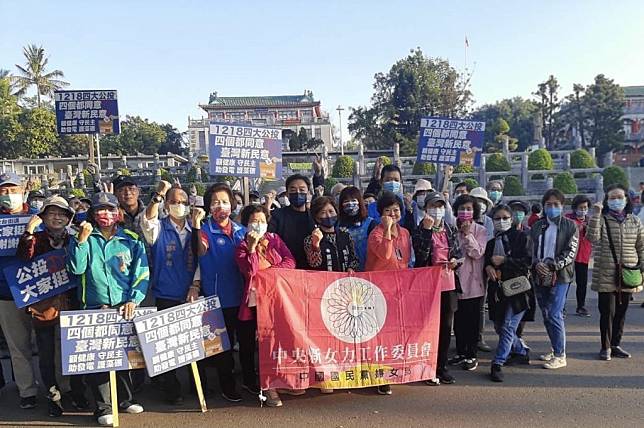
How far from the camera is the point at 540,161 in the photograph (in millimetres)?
20484

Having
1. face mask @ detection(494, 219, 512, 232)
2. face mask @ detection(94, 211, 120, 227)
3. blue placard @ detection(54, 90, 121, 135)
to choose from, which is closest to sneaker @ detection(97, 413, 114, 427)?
face mask @ detection(94, 211, 120, 227)

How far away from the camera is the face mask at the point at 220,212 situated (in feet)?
13.2

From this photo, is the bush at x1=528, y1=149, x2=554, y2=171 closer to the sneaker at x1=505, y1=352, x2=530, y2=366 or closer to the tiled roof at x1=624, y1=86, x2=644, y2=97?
the sneaker at x1=505, y1=352, x2=530, y2=366

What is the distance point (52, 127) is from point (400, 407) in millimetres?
42433

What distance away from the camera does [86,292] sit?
3672 mm

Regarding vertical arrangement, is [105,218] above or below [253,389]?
above

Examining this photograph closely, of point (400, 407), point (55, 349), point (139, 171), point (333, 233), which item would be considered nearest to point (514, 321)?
point (400, 407)

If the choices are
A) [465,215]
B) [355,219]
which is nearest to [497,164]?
[465,215]

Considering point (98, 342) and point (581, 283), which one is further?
point (581, 283)

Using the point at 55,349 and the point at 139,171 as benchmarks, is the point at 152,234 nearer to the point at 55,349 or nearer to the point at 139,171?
the point at 55,349

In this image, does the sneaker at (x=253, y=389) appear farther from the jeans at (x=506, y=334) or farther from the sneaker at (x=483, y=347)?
the sneaker at (x=483, y=347)

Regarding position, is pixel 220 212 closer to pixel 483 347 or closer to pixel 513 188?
pixel 483 347

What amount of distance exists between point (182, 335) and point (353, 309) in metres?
1.38

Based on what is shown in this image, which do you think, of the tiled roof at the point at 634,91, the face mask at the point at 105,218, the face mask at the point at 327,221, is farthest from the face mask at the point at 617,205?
the tiled roof at the point at 634,91
